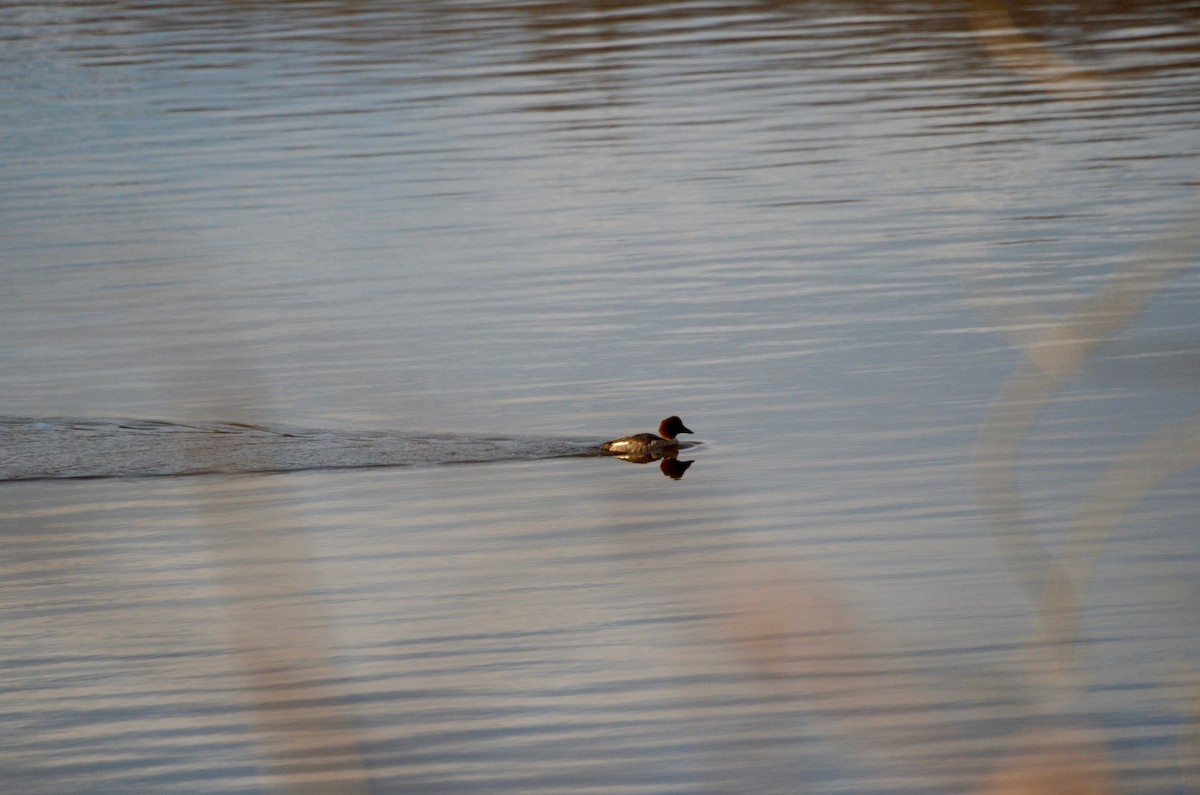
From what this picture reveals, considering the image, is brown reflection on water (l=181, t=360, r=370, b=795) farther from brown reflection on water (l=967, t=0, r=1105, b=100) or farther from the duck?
the duck

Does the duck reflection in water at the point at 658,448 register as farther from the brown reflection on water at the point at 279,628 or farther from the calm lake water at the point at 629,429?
the brown reflection on water at the point at 279,628

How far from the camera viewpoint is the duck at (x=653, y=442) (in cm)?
1045

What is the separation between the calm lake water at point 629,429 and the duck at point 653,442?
5.7 inches

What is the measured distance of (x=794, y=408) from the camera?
1138 centimetres

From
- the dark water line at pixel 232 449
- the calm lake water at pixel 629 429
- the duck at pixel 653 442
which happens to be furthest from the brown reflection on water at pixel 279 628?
the duck at pixel 653 442

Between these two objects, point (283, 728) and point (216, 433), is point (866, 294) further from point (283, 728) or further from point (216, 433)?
point (283, 728)

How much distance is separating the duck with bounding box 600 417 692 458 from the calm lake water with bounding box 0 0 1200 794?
145 millimetres

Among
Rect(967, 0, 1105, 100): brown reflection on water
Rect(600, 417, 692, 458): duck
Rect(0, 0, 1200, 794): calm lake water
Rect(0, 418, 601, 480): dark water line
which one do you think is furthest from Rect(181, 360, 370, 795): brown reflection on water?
Rect(600, 417, 692, 458): duck

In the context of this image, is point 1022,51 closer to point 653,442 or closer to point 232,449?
point 653,442

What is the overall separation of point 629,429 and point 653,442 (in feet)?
2.65

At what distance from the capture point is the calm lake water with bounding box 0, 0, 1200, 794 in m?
5.95

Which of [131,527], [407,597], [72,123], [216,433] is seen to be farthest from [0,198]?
[407,597]

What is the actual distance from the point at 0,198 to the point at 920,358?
474 inches

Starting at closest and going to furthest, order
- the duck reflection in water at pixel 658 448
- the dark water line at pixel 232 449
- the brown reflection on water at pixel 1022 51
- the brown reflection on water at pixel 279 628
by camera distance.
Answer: the brown reflection on water at pixel 1022 51
the brown reflection on water at pixel 279 628
the duck reflection in water at pixel 658 448
the dark water line at pixel 232 449
